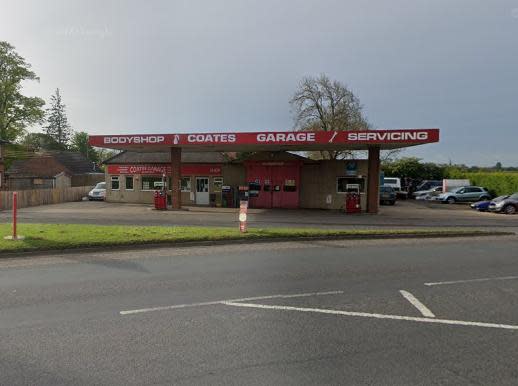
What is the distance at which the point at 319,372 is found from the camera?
345 centimetres

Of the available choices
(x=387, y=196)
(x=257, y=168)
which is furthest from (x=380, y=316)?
(x=387, y=196)

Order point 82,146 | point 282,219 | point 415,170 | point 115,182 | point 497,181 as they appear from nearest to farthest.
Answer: point 282,219 → point 115,182 → point 497,181 → point 415,170 → point 82,146

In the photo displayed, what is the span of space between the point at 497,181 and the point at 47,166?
169ft

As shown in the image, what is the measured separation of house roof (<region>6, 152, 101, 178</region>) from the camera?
1724 inches

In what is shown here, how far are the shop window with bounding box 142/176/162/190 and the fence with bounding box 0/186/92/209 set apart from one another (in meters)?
7.35

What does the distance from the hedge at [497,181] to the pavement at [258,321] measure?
27.7m

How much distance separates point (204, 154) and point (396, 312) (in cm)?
2474

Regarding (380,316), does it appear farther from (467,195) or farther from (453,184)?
(453,184)

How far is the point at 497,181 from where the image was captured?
3253 centimetres

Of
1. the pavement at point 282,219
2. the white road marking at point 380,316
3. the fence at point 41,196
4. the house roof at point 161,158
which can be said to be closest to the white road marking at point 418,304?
the white road marking at point 380,316

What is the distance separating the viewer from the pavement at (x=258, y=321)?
3471mm

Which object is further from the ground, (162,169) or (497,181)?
(162,169)

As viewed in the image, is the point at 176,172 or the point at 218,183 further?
the point at 218,183

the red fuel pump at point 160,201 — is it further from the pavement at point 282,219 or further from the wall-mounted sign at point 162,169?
the wall-mounted sign at point 162,169
